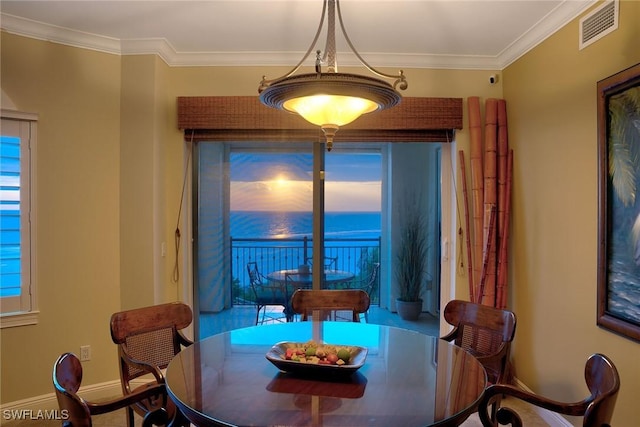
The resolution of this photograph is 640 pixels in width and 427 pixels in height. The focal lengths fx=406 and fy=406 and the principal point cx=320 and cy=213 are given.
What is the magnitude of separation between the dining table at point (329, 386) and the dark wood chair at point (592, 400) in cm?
13

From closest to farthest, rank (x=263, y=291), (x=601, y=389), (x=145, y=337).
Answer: (x=601, y=389) → (x=145, y=337) → (x=263, y=291)

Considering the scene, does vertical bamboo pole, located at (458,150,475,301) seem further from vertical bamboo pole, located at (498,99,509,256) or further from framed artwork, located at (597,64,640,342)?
framed artwork, located at (597,64,640,342)

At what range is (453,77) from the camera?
3217 mm

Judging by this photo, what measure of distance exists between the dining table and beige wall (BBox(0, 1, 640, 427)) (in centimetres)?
115

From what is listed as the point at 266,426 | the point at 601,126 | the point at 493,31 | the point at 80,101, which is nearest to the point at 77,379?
the point at 266,426

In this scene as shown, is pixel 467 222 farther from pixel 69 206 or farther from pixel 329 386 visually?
pixel 69 206

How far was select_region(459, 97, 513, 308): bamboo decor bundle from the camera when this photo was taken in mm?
3000

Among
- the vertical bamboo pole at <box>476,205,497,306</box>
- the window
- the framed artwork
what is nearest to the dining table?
the framed artwork

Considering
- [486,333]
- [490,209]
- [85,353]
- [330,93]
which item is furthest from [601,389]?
[85,353]

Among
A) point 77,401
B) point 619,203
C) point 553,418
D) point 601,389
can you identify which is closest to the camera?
point 77,401

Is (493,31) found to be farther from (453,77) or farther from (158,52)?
(158,52)

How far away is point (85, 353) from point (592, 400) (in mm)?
3052

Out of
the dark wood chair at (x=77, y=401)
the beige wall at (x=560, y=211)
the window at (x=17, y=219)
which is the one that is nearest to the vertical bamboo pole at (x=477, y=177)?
the beige wall at (x=560, y=211)

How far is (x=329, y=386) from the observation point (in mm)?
1478
